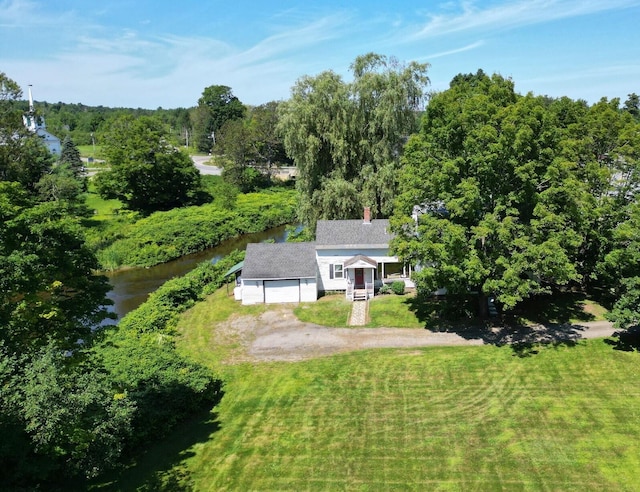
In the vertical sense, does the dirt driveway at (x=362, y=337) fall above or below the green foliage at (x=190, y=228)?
below

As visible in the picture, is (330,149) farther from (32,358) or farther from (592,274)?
(32,358)

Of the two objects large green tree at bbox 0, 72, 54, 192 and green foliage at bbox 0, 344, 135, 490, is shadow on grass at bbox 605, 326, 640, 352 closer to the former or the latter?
green foliage at bbox 0, 344, 135, 490

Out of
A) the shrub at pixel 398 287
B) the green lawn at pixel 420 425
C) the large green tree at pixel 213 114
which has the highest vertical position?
the large green tree at pixel 213 114

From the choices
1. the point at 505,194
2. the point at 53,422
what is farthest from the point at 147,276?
the point at 53,422

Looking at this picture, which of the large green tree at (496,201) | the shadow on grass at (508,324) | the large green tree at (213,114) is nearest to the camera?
the large green tree at (496,201)

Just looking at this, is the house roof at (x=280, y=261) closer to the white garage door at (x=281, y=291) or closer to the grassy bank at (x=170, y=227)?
the white garage door at (x=281, y=291)

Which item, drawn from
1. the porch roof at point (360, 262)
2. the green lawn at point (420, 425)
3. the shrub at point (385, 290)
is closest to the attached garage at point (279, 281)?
the porch roof at point (360, 262)

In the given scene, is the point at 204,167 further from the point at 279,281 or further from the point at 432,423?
the point at 432,423
